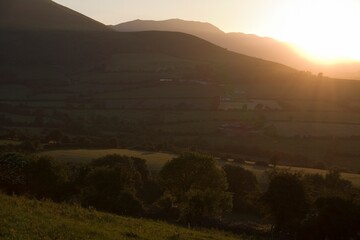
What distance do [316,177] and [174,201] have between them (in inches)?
1144

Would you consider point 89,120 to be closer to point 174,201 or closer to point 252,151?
point 252,151

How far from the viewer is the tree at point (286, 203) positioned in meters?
49.8

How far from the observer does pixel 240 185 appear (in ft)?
245

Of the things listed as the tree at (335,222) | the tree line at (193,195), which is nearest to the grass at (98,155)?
the tree line at (193,195)

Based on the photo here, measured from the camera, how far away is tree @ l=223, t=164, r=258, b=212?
72.5 meters

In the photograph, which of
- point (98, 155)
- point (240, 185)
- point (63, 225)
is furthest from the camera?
point (98, 155)

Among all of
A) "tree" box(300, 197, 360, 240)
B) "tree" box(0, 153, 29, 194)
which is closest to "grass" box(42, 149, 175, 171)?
"tree" box(0, 153, 29, 194)

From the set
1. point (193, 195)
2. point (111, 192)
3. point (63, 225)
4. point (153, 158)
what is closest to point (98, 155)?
point (153, 158)

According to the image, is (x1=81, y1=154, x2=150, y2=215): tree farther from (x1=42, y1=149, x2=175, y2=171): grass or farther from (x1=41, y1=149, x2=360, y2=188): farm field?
(x1=41, y1=149, x2=360, y2=188): farm field

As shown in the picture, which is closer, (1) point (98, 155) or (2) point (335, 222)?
(2) point (335, 222)

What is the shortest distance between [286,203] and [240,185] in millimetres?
24585

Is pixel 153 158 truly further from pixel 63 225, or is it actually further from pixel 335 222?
pixel 63 225

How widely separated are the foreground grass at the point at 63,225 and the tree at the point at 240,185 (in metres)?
47.7

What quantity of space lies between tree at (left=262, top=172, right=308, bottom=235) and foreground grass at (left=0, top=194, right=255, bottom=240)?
85.1 ft
